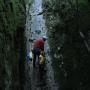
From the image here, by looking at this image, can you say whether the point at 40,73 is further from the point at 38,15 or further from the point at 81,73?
the point at 38,15

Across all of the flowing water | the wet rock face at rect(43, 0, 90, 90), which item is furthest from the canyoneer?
the wet rock face at rect(43, 0, 90, 90)

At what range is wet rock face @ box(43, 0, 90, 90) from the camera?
38.0ft

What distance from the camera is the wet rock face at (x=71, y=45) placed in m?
11.6

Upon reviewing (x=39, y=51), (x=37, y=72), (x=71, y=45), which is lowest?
(x=37, y=72)

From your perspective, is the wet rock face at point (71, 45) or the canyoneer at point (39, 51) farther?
Answer: the canyoneer at point (39, 51)

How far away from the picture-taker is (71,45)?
12.6 meters

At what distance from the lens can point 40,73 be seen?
1393cm

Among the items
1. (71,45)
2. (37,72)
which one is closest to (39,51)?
(37,72)

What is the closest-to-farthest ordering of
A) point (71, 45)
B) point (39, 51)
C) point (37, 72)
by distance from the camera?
point (71, 45)
point (39, 51)
point (37, 72)

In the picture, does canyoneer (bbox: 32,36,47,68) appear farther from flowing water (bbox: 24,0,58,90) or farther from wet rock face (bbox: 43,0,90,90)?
wet rock face (bbox: 43,0,90,90)

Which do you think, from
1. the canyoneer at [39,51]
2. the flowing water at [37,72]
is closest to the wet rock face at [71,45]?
the flowing water at [37,72]

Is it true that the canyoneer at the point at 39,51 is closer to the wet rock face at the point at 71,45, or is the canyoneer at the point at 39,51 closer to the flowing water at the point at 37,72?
the flowing water at the point at 37,72

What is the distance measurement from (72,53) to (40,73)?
2.15m

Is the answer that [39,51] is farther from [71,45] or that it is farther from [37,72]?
[71,45]
